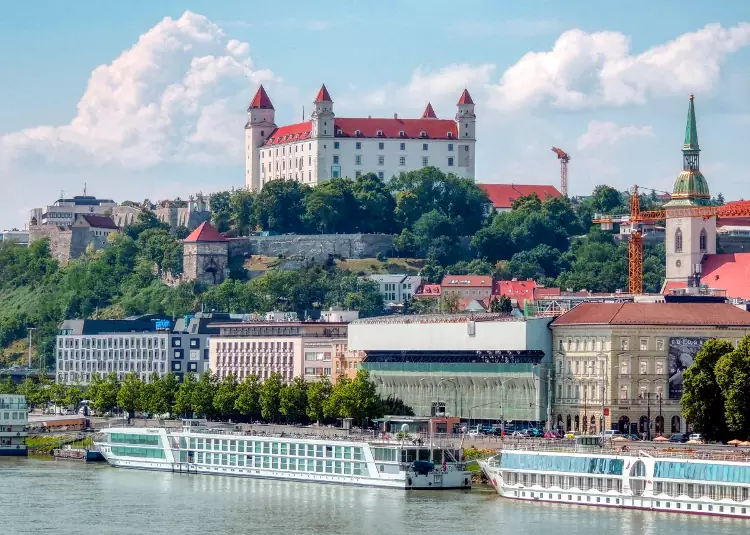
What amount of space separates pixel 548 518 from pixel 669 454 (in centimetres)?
619

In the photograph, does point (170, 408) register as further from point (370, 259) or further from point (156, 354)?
point (370, 259)

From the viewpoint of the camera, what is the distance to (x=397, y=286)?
7156 inches

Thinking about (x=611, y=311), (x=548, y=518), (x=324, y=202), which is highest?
(x=324, y=202)

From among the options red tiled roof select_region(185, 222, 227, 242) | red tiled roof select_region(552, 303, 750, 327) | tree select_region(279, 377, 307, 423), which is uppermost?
red tiled roof select_region(185, 222, 227, 242)

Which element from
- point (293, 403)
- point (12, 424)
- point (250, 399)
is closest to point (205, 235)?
point (250, 399)

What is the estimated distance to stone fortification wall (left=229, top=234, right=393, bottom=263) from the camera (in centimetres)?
19012

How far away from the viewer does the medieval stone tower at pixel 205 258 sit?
190 meters

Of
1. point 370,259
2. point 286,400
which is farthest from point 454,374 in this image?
point 370,259

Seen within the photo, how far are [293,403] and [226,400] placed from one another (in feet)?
21.3

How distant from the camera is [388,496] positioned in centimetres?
9044

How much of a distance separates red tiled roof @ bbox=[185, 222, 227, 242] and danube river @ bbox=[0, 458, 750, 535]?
92.4m

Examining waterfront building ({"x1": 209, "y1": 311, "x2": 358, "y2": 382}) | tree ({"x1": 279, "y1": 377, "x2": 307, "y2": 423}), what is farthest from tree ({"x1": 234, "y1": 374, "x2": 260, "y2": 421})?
waterfront building ({"x1": 209, "y1": 311, "x2": 358, "y2": 382})

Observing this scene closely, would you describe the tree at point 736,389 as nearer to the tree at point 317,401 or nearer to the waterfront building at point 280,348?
the tree at point 317,401

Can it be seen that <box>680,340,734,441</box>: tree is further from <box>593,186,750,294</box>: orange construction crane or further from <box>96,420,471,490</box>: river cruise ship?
<box>593,186,750,294</box>: orange construction crane
